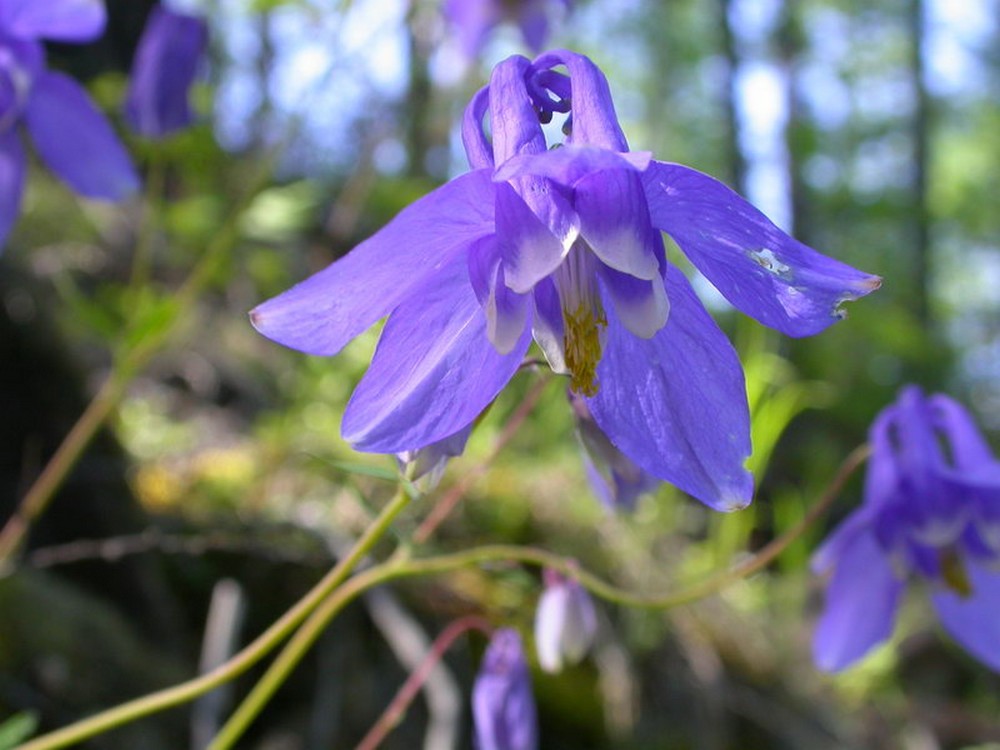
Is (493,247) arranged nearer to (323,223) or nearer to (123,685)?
(123,685)

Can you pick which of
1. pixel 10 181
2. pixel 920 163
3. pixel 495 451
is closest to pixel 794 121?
pixel 920 163

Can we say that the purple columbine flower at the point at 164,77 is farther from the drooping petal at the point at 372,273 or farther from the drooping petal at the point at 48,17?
the drooping petal at the point at 372,273

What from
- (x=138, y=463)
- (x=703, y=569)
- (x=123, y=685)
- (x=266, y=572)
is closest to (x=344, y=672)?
(x=266, y=572)

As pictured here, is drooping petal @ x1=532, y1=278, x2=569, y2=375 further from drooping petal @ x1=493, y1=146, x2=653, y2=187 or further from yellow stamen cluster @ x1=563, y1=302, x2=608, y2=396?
drooping petal @ x1=493, y1=146, x2=653, y2=187

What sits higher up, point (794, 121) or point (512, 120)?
point (512, 120)

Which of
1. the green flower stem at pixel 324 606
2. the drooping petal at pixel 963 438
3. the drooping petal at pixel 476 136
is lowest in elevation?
the drooping petal at pixel 963 438

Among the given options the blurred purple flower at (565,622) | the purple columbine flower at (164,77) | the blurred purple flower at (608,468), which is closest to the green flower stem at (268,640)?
the blurred purple flower at (608,468)

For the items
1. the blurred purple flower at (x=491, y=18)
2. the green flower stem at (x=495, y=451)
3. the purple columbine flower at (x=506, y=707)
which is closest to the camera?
the green flower stem at (x=495, y=451)

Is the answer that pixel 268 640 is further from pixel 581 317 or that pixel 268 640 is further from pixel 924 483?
pixel 924 483
